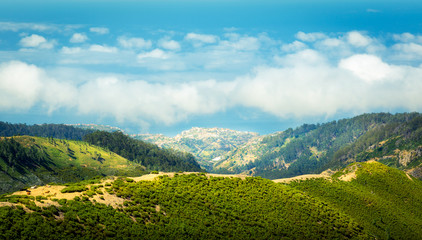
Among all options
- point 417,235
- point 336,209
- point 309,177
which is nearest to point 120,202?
point 336,209

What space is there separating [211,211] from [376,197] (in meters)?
80.8

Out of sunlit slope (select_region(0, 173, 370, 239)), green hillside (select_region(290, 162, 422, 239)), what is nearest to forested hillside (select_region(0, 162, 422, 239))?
sunlit slope (select_region(0, 173, 370, 239))

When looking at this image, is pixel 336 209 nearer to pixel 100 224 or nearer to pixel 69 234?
pixel 100 224

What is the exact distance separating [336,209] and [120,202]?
73.1 meters

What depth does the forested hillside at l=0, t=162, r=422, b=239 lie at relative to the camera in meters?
64.1

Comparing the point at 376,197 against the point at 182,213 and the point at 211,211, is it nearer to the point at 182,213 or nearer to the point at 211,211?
the point at 211,211

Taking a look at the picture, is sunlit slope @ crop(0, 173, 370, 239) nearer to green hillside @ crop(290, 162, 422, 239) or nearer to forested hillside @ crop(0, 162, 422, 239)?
forested hillside @ crop(0, 162, 422, 239)

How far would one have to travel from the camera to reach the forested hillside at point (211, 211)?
64062 mm

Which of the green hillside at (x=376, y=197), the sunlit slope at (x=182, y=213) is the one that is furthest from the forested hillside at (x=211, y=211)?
the green hillside at (x=376, y=197)

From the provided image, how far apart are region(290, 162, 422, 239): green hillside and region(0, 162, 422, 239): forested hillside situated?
461 millimetres

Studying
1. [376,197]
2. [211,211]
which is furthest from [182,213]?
[376,197]

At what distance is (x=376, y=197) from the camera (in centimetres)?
13350

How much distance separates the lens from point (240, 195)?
103 meters

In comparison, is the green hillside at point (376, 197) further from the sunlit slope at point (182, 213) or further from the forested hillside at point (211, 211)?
the sunlit slope at point (182, 213)
